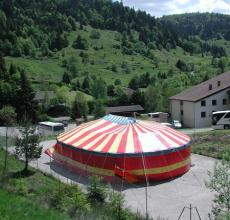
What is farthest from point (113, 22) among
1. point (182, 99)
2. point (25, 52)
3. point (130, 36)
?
point (182, 99)

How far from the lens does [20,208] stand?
11234 mm

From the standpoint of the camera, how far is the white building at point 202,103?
52375 millimetres

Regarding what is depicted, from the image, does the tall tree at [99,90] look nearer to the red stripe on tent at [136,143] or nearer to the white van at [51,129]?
the white van at [51,129]

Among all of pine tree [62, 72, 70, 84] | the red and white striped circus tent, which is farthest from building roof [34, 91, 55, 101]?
the red and white striped circus tent

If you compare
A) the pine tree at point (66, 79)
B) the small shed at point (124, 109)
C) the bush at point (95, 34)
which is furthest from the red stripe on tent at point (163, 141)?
the bush at point (95, 34)

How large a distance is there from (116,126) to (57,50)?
114837mm

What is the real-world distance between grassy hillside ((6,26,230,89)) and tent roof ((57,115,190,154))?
210 feet

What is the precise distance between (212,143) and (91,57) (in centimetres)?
10509

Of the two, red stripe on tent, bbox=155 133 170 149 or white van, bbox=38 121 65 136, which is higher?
red stripe on tent, bbox=155 133 170 149

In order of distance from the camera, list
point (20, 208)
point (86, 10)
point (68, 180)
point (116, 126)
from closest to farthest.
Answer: point (20, 208) → point (68, 180) → point (116, 126) → point (86, 10)

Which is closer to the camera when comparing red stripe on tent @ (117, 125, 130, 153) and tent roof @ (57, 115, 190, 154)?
red stripe on tent @ (117, 125, 130, 153)

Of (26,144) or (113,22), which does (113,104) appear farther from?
(113,22)

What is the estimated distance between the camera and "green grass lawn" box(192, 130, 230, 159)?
33.2 metres

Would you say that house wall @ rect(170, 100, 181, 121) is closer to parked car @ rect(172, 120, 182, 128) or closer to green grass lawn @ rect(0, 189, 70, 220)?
parked car @ rect(172, 120, 182, 128)
